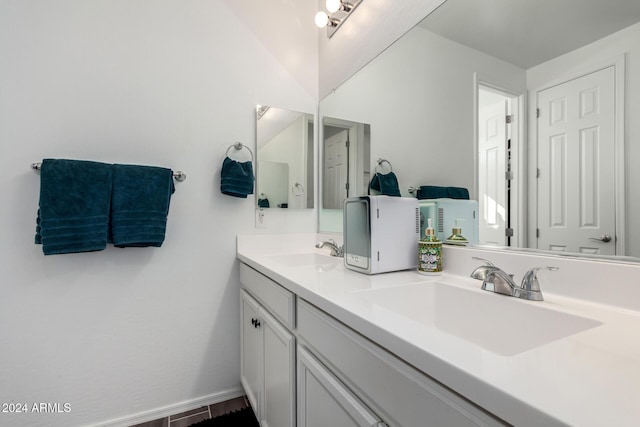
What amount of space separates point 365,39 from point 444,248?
1.13 metres

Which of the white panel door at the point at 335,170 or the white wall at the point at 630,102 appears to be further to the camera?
the white panel door at the point at 335,170

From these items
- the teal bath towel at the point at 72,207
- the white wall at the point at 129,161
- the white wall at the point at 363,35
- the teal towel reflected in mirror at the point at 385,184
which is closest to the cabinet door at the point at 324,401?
the teal towel reflected in mirror at the point at 385,184

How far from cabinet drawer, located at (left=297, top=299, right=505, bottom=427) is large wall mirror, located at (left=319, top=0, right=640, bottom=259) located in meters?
0.63

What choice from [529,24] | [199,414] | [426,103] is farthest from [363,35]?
[199,414]

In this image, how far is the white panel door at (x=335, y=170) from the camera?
1705 mm

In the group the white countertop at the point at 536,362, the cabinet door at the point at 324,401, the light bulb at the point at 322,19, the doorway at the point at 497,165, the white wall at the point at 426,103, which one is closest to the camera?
the white countertop at the point at 536,362

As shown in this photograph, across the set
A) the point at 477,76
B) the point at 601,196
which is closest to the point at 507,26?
the point at 477,76

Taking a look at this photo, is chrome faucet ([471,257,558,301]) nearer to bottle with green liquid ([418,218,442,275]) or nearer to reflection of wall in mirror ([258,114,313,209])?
bottle with green liquid ([418,218,442,275])

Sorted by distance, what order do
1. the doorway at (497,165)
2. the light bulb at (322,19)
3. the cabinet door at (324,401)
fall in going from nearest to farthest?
the cabinet door at (324,401), the doorway at (497,165), the light bulb at (322,19)

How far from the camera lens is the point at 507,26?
94 centimetres

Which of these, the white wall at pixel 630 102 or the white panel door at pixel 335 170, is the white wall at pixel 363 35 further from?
the white wall at pixel 630 102

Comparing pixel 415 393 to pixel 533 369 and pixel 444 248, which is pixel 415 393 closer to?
pixel 533 369

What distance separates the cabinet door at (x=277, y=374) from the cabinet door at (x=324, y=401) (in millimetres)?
60

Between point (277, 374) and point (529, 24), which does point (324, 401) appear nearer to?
point (277, 374)
